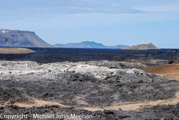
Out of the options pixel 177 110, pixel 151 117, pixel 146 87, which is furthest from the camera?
pixel 146 87

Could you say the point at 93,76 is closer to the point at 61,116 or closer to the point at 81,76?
the point at 81,76

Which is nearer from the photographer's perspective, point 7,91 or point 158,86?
point 7,91

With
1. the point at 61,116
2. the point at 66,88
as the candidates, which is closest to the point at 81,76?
the point at 66,88

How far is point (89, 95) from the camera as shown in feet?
69.8

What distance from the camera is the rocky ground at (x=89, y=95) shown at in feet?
43.9

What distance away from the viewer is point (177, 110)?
49.8ft

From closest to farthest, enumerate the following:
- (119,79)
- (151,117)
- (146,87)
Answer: (151,117) < (146,87) < (119,79)

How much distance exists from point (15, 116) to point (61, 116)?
1.67 metres

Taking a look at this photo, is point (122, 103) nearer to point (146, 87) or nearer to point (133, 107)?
point (133, 107)

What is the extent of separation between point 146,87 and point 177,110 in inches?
313

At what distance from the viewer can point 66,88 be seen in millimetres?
23344

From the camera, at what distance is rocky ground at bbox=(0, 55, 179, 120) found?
13367 mm

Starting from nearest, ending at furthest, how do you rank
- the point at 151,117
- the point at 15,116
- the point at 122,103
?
1. the point at 15,116
2. the point at 151,117
3. the point at 122,103

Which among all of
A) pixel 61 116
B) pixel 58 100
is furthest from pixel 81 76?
pixel 61 116
